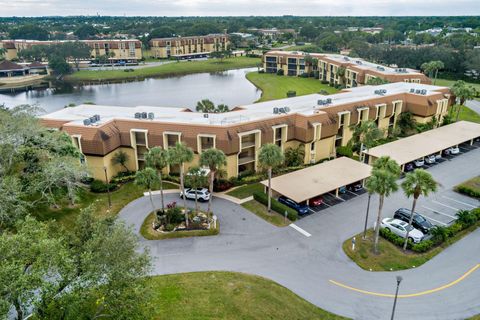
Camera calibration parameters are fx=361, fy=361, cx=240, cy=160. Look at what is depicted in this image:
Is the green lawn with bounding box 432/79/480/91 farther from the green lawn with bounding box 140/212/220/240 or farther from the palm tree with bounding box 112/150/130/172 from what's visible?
the green lawn with bounding box 140/212/220/240

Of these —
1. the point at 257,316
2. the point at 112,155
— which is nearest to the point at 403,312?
the point at 257,316

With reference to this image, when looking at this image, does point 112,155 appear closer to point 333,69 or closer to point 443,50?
point 333,69

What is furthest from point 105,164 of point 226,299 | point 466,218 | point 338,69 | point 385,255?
point 338,69

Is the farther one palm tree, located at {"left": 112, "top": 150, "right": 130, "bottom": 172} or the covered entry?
palm tree, located at {"left": 112, "top": 150, "right": 130, "bottom": 172}

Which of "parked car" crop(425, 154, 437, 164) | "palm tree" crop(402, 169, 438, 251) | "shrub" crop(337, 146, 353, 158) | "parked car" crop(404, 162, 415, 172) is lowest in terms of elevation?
"parked car" crop(404, 162, 415, 172)

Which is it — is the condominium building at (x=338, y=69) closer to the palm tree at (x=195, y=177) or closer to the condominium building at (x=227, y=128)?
the condominium building at (x=227, y=128)

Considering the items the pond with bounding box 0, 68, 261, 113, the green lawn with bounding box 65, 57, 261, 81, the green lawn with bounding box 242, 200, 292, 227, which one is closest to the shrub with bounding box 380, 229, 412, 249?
the green lawn with bounding box 242, 200, 292, 227

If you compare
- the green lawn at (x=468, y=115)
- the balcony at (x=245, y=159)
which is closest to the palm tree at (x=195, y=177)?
the balcony at (x=245, y=159)
